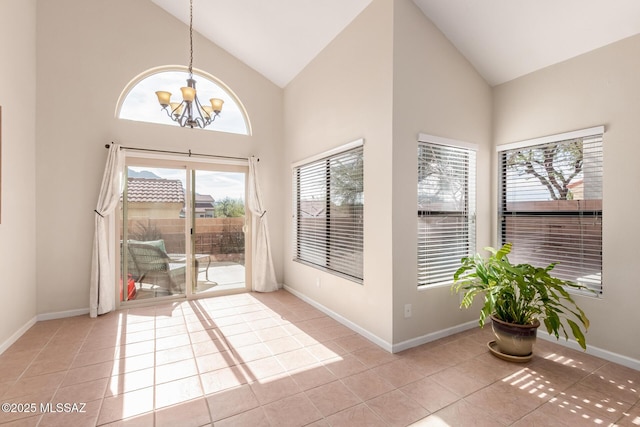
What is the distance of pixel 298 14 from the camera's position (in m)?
3.47

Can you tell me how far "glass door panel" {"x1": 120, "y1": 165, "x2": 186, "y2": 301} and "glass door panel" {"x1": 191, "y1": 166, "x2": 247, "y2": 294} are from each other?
0.18 m

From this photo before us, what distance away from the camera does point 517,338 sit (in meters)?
2.63

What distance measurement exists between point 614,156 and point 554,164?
1.56 ft

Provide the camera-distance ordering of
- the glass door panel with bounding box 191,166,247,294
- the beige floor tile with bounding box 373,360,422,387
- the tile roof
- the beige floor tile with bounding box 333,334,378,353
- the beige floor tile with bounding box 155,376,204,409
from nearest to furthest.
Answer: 1. the beige floor tile with bounding box 155,376,204,409
2. the beige floor tile with bounding box 373,360,422,387
3. the beige floor tile with bounding box 333,334,378,353
4. the tile roof
5. the glass door panel with bounding box 191,166,247,294

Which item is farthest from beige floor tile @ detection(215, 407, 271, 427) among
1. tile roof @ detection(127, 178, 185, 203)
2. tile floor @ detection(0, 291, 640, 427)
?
→ tile roof @ detection(127, 178, 185, 203)

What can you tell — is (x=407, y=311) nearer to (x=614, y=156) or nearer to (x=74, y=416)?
(x=614, y=156)

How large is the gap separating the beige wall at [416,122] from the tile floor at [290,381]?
11.8 inches

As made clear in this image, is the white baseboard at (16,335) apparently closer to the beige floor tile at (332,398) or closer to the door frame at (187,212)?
the door frame at (187,212)

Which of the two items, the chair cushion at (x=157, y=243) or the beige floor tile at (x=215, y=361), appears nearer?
the beige floor tile at (x=215, y=361)

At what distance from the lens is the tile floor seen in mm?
1960

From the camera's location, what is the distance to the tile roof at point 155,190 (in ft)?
13.8

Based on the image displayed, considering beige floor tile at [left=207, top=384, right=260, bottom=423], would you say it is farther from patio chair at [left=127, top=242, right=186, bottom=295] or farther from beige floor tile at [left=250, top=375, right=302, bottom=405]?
patio chair at [left=127, top=242, right=186, bottom=295]

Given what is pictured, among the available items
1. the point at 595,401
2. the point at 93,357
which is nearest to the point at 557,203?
the point at 595,401

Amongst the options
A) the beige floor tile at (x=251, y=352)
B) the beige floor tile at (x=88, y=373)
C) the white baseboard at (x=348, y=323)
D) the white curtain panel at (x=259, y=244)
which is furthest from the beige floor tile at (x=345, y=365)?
the white curtain panel at (x=259, y=244)
